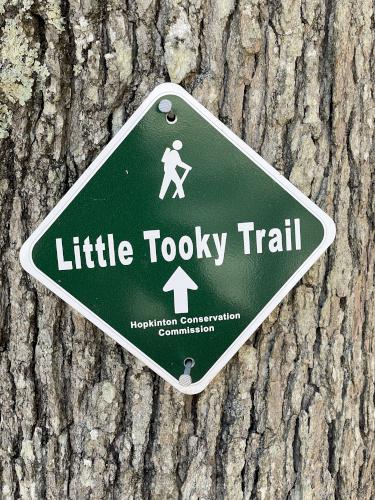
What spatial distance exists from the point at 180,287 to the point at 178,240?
0.09 meters

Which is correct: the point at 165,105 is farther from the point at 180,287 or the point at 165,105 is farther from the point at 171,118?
the point at 180,287

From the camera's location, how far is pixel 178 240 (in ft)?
4.57

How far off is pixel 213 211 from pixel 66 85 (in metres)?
0.38

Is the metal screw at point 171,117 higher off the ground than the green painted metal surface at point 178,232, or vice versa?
the metal screw at point 171,117

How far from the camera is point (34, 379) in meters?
1.46

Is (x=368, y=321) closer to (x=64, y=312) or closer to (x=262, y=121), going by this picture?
(x=262, y=121)

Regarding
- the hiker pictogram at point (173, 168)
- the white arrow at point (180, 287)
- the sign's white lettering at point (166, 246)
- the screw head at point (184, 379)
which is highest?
the hiker pictogram at point (173, 168)

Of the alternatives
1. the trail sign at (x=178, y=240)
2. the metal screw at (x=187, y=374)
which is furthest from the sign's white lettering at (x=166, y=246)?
the metal screw at (x=187, y=374)

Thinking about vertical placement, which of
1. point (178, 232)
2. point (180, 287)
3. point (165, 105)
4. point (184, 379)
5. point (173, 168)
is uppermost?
point (165, 105)

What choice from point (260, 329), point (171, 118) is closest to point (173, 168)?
point (171, 118)

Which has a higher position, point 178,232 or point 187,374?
point 178,232

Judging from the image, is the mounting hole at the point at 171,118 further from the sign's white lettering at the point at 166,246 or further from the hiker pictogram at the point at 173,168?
the sign's white lettering at the point at 166,246

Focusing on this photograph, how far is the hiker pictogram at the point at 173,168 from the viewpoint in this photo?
137 cm

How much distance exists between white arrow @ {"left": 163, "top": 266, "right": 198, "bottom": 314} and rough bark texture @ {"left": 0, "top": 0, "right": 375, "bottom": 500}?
162mm
